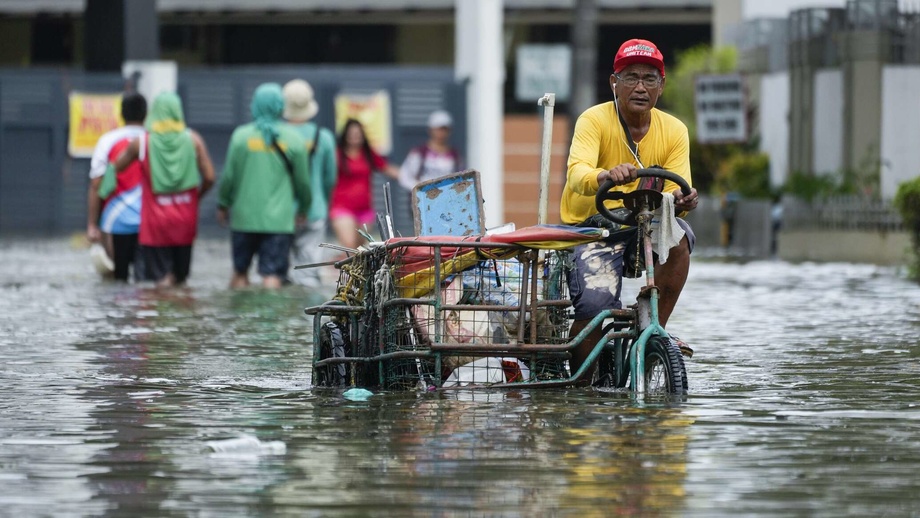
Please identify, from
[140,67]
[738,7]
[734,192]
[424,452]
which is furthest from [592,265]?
[738,7]

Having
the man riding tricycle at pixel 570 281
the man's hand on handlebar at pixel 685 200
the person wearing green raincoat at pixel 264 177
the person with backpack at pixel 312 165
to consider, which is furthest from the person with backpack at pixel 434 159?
the man's hand on handlebar at pixel 685 200

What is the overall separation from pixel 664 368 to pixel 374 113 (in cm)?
2240

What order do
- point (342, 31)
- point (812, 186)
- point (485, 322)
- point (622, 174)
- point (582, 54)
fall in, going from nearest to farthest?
point (622, 174), point (485, 322), point (812, 186), point (582, 54), point (342, 31)

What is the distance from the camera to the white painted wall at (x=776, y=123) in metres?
32.6

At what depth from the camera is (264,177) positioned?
668 inches

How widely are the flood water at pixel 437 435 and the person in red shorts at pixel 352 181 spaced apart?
5.63 metres

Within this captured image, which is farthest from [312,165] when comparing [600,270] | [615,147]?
[600,270]

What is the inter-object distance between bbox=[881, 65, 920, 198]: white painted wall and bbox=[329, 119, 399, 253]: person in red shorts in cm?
→ 866

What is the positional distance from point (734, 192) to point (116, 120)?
9.56 meters

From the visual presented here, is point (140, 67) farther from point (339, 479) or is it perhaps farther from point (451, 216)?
point (339, 479)

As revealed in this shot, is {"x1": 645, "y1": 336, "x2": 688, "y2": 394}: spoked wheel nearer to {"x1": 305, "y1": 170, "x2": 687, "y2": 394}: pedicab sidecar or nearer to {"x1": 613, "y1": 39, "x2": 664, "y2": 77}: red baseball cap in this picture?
{"x1": 305, "y1": 170, "x2": 687, "y2": 394}: pedicab sidecar

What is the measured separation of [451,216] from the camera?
10.0m

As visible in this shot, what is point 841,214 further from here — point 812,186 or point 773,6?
point 773,6

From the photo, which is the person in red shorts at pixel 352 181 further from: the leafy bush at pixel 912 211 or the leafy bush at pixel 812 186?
the leafy bush at pixel 812 186
